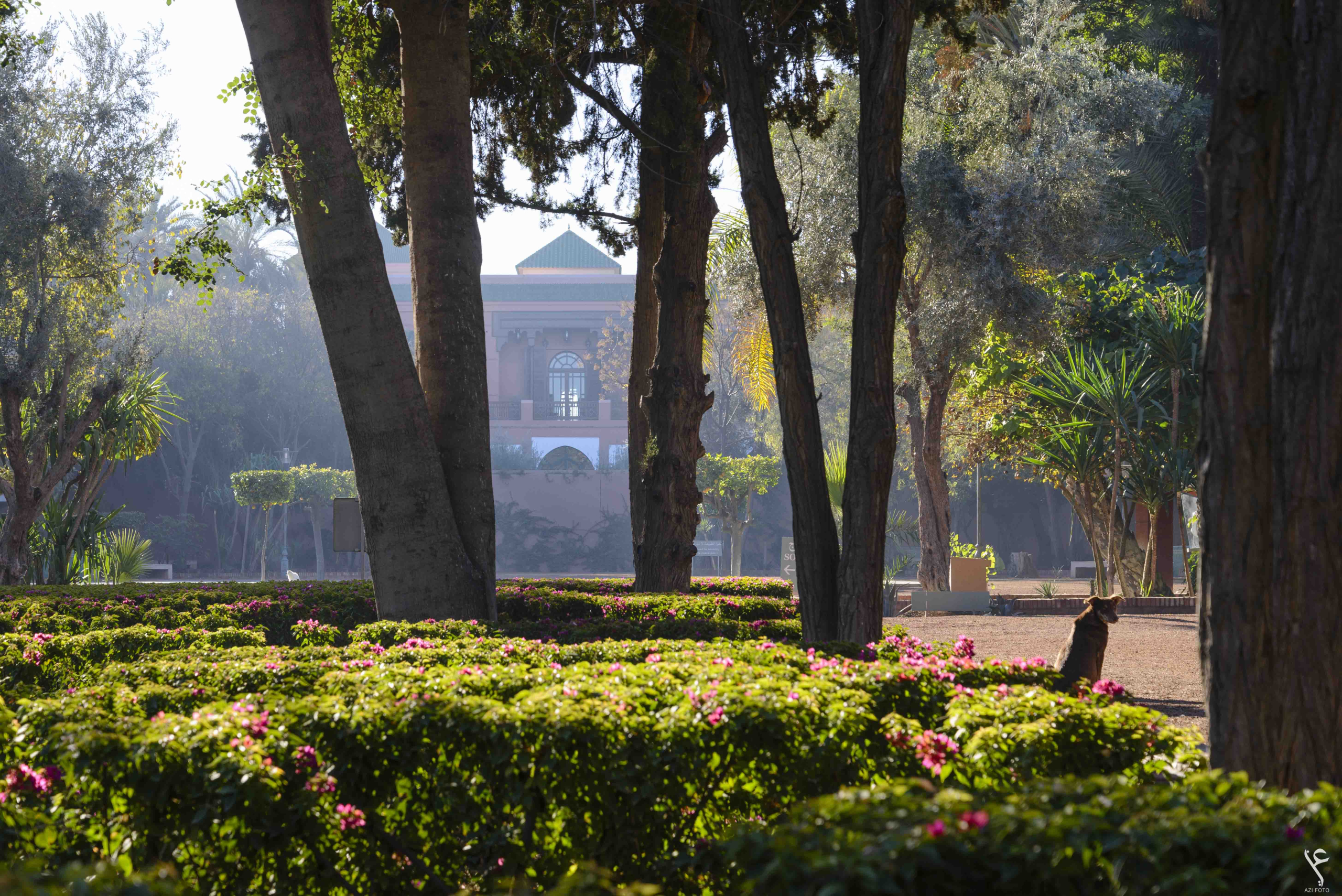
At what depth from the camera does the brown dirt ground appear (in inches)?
290

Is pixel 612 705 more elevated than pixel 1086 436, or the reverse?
pixel 1086 436

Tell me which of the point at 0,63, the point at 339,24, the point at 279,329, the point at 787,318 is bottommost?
the point at 787,318

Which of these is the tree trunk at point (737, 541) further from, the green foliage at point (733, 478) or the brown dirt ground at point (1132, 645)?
the brown dirt ground at point (1132, 645)

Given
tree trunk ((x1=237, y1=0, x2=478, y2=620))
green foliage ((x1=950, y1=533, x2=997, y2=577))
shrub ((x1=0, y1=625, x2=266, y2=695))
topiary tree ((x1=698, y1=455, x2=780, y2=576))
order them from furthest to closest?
topiary tree ((x1=698, y1=455, x2=780, y2=576)), green foliage ((x1=950, y1=533, x2=997, y2=577)), tree trunk ((x1=237, y1=0, x2=478, y2=620)), shrub ((x1=0, y1=625, x2=266, y2=695))

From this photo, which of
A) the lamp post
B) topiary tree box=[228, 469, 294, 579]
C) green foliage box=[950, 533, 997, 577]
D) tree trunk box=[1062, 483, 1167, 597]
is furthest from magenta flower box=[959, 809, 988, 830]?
the lamp post

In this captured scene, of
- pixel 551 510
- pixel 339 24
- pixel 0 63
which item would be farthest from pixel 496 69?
pixel 551 510

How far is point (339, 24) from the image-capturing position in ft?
27.9

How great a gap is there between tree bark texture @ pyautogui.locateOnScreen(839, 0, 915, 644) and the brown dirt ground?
3.41 feet

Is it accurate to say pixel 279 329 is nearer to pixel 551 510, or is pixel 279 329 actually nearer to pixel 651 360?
pixel 551 510

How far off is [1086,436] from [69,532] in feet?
45.6

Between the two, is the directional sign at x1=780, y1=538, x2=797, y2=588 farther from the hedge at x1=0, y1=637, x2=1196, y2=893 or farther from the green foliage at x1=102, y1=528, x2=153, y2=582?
the hedge at x1=0, y1=637, x2=1196, y2=893

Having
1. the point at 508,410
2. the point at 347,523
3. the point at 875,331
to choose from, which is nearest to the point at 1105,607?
the point at 875,331

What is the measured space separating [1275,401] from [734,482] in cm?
2620

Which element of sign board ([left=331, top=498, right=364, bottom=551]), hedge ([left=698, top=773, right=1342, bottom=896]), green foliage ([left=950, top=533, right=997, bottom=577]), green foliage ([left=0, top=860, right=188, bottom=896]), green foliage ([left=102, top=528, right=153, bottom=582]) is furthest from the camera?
green foliage ([left=950, top=533, right=997, bottom=577])
